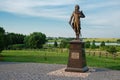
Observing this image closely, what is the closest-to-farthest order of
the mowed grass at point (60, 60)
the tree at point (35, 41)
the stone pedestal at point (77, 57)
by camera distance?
the stone pedestal at point (77, 57) < the mowed grass at point (60, 60) < the tree at point (35, 41)

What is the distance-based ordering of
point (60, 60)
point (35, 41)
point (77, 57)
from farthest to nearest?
point (35, 41), point (60, 60), point (77, 57)

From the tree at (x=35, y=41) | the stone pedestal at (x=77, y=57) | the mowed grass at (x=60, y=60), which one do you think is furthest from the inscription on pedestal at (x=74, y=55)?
the tree at (x=35, y=41)

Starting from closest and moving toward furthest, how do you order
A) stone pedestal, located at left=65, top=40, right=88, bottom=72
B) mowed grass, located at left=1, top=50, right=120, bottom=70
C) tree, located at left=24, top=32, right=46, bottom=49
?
1. stone pedestal, located at left=65, top=40, right=88, bottom=72
2. mowed grass, located at left=1, top=50, right=120, bottom=70
3. tree, located at left=24, top=32, right=46, bottom=49

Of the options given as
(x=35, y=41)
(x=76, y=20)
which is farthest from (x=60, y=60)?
(x=35, y=41)

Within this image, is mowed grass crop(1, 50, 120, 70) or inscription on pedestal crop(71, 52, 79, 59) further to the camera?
mowed grass crop(1, 50, 120, 70)

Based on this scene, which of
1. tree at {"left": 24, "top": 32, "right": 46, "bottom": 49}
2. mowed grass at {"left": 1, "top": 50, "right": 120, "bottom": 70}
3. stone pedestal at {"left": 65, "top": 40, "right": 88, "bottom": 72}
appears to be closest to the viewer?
stone pedestal at {"left": 65, "top": 40, "right": 88, "bottom": 72}

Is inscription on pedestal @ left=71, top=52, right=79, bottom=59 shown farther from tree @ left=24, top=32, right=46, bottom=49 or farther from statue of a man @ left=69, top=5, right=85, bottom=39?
tree @ left=24, top=32, right=46, bottom=49

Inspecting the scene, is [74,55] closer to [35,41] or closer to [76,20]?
[76,20]

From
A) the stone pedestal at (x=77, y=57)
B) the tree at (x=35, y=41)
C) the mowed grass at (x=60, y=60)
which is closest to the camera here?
the stone pedestal at (x=77, y=57)

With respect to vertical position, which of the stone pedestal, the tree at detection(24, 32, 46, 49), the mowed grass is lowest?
the mowed grass

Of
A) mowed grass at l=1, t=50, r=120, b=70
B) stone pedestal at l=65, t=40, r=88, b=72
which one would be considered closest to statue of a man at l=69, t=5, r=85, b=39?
stone pedestal at l=65, t=40, r=88, b=72

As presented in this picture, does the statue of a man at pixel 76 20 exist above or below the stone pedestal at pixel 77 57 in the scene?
above

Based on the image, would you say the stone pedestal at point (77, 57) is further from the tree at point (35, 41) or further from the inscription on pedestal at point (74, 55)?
the tree at point (35, 41)

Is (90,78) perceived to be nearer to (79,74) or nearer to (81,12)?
(79,74)
